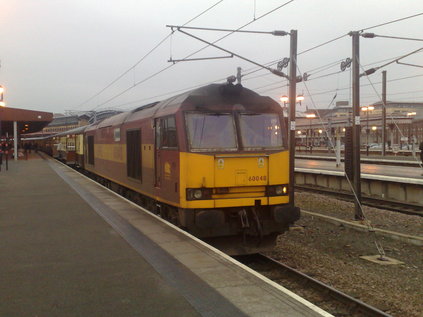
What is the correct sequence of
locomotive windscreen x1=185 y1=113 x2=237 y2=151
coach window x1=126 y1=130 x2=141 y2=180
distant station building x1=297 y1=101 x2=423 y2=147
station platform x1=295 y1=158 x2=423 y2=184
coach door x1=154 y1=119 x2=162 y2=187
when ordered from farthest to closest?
distant station building x1=297 y1=101 x2=423 y2=147, station platform x1=295 y1=158 x2=423 y2=184, coach window x1=126 y1=130 x2=141 y2=180, coach door x1=154 y1=119 x2=162 y2=187, locomotive windscreen x1=185 y1=113 x2=237 y2=151

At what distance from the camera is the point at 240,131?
27.2 ft

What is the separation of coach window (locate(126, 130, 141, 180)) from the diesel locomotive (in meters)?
1.99

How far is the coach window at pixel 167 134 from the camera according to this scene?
8.21 meters

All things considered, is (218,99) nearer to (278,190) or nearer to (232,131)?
(232,131)

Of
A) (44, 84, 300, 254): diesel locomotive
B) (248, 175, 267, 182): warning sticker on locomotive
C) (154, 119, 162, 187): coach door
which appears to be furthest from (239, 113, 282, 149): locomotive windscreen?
(154, 119, 162, 187): coach door

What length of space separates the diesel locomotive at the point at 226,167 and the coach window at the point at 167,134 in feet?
0.06

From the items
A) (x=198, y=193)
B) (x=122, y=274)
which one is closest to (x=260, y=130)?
(x=198, y=193)

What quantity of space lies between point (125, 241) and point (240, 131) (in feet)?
9.83

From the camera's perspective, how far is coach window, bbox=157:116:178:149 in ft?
26.9

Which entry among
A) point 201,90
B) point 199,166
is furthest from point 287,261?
point 201,90

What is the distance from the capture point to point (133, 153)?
38.1ft

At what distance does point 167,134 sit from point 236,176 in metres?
1.69

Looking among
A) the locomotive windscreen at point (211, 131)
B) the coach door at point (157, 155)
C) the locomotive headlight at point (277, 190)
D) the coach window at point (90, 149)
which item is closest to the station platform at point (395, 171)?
the locomotive headlight at point (277, 190)

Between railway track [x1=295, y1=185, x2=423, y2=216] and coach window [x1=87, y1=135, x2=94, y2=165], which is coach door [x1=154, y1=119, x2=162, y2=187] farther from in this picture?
coach window [x1=87, y1=135, x2=94, y2=165]
